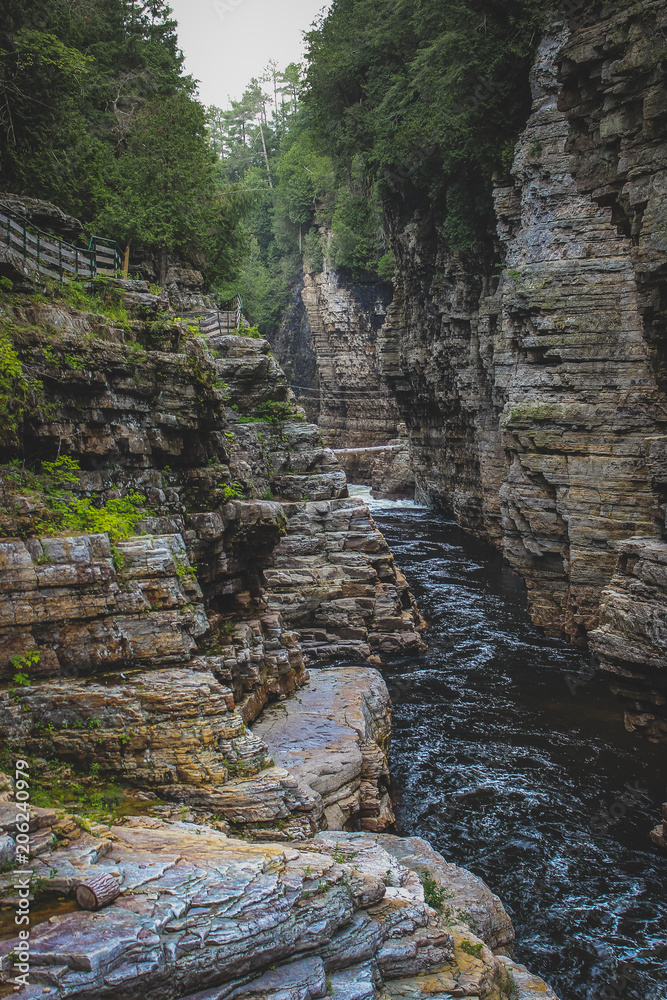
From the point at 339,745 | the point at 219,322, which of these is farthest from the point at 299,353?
the point at 339,745

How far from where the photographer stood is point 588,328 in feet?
60.0

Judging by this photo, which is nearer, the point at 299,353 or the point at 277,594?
the point at 277,594

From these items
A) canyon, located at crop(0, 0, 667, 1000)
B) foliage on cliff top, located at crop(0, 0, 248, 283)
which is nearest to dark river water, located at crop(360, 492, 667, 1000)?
canyon, located at crop(0, 0, 667, 1000)

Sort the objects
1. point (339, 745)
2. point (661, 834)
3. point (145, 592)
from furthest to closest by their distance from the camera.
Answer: point (339, 745) < point (661, 834) < point (145, 592)

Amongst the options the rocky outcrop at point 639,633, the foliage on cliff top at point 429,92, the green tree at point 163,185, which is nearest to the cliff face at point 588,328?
the rocky outcrop at point 639,633

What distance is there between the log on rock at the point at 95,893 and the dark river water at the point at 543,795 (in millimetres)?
6867

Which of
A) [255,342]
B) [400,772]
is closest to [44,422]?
[400,772]

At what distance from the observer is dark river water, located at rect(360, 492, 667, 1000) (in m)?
9.30

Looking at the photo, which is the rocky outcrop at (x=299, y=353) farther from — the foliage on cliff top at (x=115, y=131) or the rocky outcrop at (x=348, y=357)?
the foliage on cliff top at (x=115, y=131)

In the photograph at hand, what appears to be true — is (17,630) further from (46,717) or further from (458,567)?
(458,567)

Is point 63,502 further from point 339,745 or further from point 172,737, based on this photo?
point 339,745

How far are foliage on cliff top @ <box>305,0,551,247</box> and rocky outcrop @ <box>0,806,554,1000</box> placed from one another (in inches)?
884

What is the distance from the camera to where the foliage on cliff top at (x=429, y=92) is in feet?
69.2

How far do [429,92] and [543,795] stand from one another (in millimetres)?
27384
